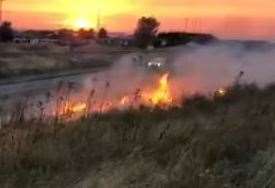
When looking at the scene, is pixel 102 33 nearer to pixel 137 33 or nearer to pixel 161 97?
pixel 137 33

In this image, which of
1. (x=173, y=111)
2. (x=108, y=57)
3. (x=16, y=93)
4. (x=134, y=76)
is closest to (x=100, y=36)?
(x=108, y=57)

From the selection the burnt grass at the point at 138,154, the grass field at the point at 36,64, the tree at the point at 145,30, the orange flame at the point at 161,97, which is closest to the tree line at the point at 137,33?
the tree at the point at 145,30

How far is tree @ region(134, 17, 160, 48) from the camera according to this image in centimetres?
15484

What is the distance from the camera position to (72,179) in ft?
31.7

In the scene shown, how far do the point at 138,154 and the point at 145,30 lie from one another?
150273mm

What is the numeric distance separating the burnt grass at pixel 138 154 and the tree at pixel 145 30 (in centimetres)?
13724

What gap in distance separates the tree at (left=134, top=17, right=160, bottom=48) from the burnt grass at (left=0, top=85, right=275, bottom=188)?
450 ft

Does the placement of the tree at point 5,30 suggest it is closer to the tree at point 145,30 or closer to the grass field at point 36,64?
the tree at point 145,30

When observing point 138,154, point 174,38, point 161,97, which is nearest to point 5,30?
point 174,38

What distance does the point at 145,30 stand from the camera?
160 m

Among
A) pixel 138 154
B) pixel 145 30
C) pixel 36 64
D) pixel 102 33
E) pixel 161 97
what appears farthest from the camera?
pixel 102 33

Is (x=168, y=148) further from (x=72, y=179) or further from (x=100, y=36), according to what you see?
(x=100, y=36)

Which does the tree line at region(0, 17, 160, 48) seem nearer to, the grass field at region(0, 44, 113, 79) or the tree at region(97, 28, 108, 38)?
the tree at region(97, 28, 108, 38)

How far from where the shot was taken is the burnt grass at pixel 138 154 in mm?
9289
